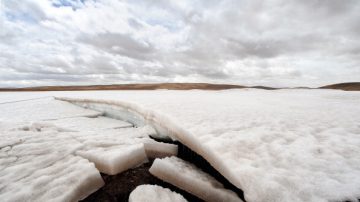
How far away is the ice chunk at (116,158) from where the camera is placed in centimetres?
235

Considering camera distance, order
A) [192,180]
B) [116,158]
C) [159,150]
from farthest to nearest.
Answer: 1. [159,150]
2. [116,158]
3. [192,180]

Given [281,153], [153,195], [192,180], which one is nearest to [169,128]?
[192,180]

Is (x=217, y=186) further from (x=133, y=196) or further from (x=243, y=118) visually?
(x=243, y=118)

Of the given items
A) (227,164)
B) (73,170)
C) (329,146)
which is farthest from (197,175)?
(329,146)

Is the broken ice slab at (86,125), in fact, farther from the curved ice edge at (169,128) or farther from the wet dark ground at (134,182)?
the wet dark ground at (134,182)

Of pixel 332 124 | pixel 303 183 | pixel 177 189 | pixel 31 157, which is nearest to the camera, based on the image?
pixel 303 183

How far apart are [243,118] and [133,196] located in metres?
2.77

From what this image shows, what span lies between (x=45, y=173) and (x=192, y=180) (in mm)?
1681

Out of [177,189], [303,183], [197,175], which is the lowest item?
[177,189]

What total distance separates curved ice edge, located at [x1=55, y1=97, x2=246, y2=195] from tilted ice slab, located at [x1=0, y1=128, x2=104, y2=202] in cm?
121

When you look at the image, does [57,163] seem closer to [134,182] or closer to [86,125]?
[134,182]

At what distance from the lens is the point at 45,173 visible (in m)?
2.20

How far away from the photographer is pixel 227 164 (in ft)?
6.36

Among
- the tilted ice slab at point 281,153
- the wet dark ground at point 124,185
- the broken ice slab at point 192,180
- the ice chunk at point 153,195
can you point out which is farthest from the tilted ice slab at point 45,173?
the tilted ice slab at point 281,153
